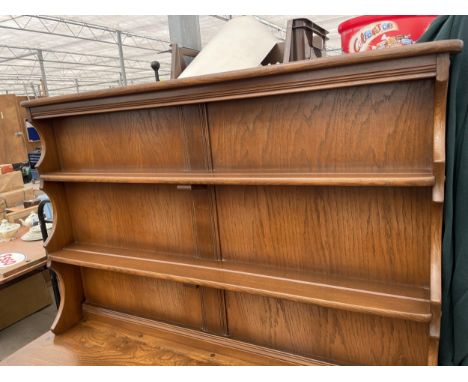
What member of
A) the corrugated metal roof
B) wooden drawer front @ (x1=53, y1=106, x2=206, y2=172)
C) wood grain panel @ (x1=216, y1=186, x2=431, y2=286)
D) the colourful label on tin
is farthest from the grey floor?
the colourful label on tin

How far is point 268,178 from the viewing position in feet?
3.61

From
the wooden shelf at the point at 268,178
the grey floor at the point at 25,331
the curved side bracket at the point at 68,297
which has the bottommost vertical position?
the grey floor at the point at 25,331

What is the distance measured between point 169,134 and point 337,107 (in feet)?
2.07

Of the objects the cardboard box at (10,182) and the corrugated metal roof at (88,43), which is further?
the corrugated metal roof at (88,43)

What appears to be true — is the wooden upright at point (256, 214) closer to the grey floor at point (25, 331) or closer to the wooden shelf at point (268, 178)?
the wooden shelf at point (268, 178)

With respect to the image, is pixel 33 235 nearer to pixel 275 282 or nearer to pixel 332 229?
pixel 275 282

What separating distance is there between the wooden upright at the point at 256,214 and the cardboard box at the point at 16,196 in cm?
273

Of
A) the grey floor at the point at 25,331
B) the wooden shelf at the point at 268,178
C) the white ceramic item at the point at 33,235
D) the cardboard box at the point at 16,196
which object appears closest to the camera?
the wooden shelf at the point at 268,178

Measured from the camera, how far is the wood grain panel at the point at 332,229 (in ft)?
3.59

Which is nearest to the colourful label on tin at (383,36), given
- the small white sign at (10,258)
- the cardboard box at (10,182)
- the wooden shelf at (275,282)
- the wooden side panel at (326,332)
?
the wooden shelf at (275,282)

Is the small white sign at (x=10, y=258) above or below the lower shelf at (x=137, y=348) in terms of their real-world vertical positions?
above

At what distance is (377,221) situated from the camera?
3.70 ft

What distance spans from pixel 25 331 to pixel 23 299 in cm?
27

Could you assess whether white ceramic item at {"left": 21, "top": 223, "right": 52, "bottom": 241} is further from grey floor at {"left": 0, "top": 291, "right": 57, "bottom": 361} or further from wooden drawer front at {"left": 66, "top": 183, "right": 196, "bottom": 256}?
wooden drawer front at {"left": 66, "top": 183, "right": 196, "bottom": 256}
